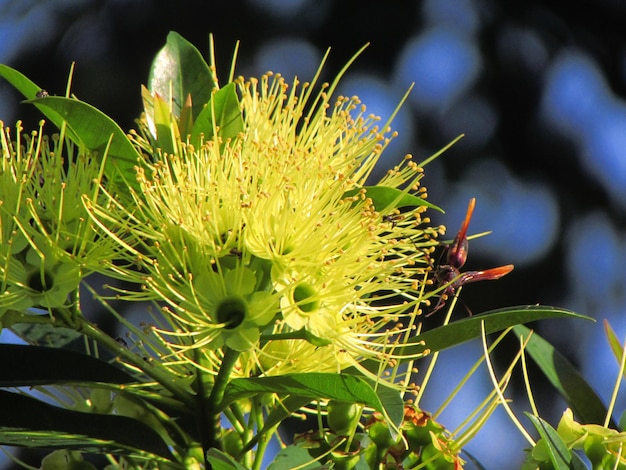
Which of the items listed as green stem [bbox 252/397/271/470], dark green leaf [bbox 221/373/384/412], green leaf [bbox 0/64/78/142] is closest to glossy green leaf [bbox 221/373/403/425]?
dark green leaf [bbox 221/373/384/412]

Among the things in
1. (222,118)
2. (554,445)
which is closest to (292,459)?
(554,445)

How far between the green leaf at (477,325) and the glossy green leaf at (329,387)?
121 millimetres

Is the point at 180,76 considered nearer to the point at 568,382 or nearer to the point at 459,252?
the point at 459,252

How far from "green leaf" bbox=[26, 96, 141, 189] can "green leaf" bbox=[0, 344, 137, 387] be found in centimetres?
19

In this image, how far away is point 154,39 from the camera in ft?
7.14

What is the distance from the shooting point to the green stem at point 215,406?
0.96 meters

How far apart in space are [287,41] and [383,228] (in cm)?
135

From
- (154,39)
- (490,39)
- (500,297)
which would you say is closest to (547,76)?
(490,39)

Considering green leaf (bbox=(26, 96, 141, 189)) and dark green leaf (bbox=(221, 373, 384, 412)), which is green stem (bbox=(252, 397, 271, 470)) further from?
green leaf (bbox=(26, 96, 141, 189))

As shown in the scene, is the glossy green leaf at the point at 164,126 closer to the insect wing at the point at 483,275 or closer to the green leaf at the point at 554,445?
the insect wing at the point at 483,275

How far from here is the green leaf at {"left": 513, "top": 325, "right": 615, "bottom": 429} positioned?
1.22 metres

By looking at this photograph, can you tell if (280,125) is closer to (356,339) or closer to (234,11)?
(356,339)

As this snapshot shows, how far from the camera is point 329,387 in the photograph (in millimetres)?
856

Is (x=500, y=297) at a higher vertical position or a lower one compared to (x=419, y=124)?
lower
